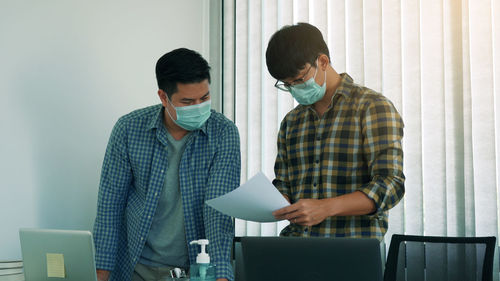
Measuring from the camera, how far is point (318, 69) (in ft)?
5.79

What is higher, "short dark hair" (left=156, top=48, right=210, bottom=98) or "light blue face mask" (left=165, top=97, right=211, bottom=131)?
"short dark hair" (left=156, top=48, right=210, bottom=98)

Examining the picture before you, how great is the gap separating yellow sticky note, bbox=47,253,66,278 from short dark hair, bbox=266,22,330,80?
2.81ft

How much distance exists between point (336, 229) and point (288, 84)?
49 centimetres

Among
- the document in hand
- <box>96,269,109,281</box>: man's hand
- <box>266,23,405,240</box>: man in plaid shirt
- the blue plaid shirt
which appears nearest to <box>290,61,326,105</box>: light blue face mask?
<box>266,23,405,240</box>: man in plaid shirt

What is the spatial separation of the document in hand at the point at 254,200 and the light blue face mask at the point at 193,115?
0.48 m

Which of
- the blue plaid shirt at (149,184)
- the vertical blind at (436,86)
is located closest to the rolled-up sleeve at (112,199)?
the blue plaid shirt at (149,184)

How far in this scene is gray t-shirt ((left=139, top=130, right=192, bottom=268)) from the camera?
6.13 ft

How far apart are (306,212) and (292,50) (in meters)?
0.52

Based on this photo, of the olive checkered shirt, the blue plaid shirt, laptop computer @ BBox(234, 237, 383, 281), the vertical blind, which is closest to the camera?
laptop computer @ BBox(234, 237, 383, 281)

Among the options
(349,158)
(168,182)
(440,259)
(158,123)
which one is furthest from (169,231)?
(440,259)

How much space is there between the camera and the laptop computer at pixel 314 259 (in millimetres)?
1035

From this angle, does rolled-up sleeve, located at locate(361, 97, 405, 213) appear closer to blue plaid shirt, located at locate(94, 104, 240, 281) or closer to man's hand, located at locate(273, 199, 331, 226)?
man's hand, located at locate(273, 199, 331, 226)

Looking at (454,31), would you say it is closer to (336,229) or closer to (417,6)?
(417,6)

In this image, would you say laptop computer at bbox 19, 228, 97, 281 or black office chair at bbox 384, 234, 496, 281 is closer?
laptop computer at bbox 19, 228, 97, 281
